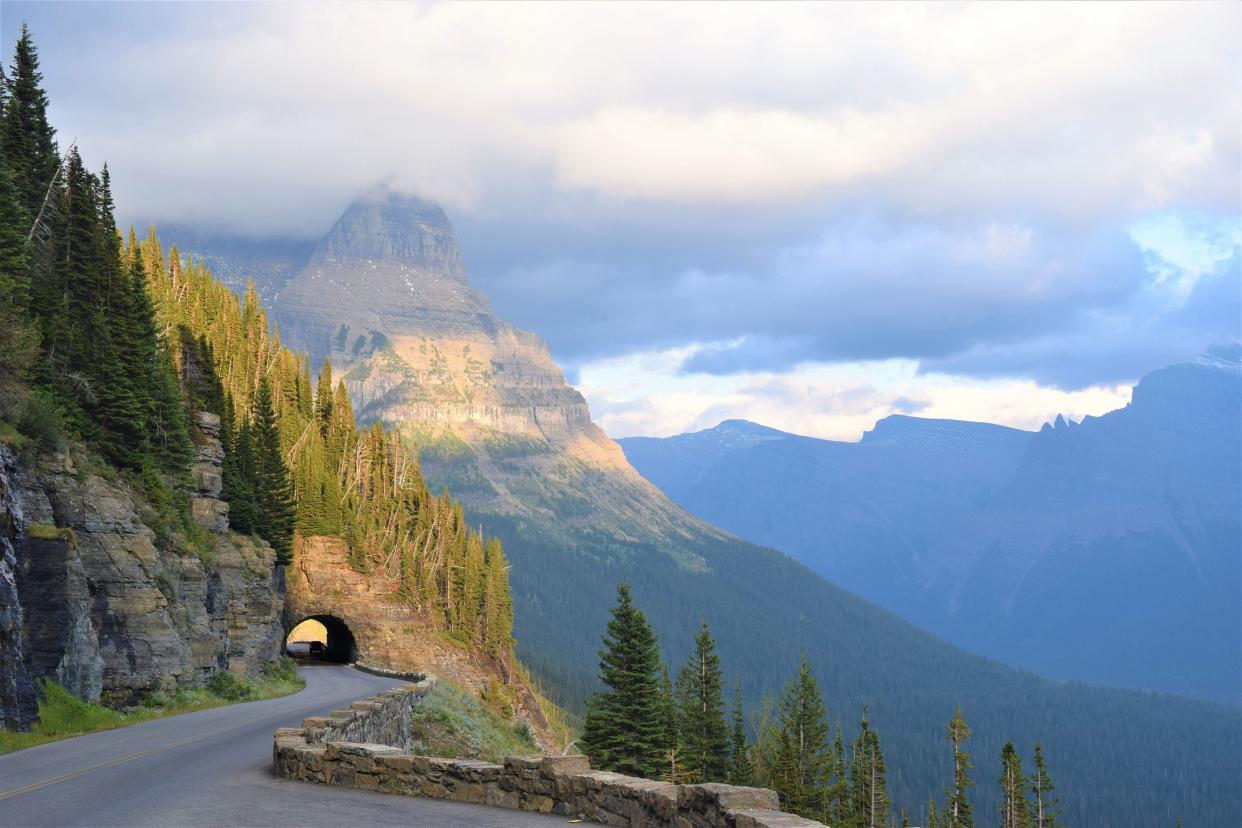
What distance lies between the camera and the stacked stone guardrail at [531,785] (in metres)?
12.9

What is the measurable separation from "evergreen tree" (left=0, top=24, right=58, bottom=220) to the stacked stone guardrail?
4865 cm

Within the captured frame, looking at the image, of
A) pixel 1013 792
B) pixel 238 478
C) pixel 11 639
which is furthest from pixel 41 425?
pixel 1013 792

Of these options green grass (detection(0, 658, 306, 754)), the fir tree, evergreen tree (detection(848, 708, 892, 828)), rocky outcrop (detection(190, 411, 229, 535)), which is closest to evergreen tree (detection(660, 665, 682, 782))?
the fir tree

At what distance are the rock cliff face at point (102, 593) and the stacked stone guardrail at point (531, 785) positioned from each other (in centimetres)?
1210

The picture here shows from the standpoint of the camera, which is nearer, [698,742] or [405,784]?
A: [405,784]

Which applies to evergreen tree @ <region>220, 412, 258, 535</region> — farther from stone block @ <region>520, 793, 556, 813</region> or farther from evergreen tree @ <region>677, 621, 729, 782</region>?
→ stone block @ <region>520, 793, 556, 813</region>

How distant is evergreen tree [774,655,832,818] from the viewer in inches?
2524

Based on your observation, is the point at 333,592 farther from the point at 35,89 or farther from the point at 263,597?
the point at 35,89

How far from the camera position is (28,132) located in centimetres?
6344

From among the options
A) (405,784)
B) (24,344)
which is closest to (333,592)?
(24,344)

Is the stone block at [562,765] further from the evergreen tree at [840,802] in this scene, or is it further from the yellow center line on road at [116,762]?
the evergreen tree at [840,802]

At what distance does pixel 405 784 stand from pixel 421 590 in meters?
91.9

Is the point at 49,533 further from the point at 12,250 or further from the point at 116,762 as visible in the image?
the point at 12,250

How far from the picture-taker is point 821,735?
3342 inches
